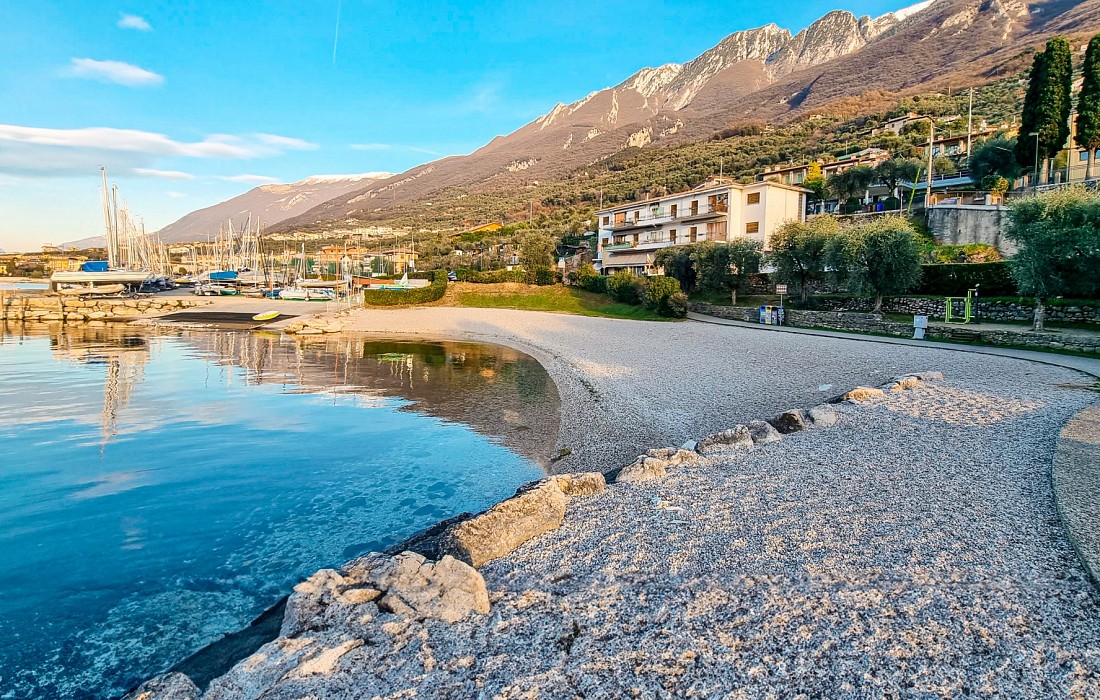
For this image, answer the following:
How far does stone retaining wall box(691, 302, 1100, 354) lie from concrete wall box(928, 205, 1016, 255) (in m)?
13.0

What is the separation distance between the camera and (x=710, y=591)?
4.88 meters

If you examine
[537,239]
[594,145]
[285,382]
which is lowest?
[285,382]

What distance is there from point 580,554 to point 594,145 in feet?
634

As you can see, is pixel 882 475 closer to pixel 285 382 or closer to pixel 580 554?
pixel 580 554

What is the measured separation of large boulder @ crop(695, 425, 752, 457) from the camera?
9.53 meters

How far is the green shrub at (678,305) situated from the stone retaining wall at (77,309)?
45155mm

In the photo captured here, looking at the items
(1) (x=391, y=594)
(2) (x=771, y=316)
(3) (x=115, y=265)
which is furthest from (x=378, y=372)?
(3) (x=115, y=265)

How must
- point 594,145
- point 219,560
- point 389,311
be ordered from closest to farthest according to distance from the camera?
point 219,560, point 389,311, point 594,145

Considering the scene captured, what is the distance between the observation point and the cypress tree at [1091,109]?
117ft

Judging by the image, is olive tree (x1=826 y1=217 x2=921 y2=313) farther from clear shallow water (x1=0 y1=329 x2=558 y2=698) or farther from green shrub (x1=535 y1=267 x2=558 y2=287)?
green shrub (x1=535 y1=267 x2=558 y2=287)

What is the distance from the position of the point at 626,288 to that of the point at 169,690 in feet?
141

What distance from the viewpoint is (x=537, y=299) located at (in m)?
53.1

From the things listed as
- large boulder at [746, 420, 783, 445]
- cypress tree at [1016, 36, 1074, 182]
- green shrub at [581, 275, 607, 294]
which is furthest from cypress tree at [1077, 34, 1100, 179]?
large boulder at [746, 420, 783, 445]

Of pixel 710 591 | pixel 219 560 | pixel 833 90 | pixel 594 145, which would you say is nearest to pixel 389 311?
pixel 219 560
